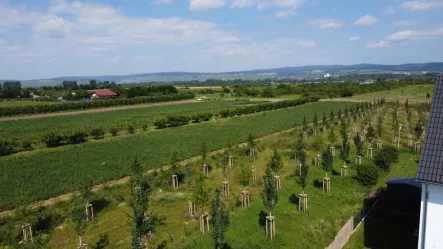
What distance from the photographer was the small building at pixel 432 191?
37.6ft

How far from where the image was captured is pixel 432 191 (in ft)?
38.2

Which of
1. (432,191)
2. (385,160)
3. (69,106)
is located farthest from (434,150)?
(69,106)

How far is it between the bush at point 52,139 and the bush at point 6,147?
343 centimetres

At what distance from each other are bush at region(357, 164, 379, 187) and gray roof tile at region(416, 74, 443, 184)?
36.8 ft

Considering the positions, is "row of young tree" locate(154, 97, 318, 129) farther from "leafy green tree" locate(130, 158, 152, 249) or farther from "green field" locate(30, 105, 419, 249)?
"leafy green tree" locate(130, 158, 152, 249)

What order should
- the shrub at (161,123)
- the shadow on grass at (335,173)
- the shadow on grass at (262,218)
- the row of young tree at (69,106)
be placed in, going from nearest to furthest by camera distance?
the shadow on grass at (262,218) < the shadow on grass at (335,173) < the shrub at (161,123) < the row of young tree at (69,106)

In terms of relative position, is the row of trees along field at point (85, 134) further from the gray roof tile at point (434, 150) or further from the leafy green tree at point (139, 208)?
the gray roof tile at point (434, 150)

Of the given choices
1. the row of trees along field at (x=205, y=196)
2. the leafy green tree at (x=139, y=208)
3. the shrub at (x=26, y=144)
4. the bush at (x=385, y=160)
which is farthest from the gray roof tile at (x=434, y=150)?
the shrub at (x=26, y=144)

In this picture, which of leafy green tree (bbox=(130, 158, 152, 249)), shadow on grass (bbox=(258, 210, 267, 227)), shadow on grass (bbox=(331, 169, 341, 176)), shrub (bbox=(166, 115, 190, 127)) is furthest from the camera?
shrub (bbox=(166, 115, 190, 127))

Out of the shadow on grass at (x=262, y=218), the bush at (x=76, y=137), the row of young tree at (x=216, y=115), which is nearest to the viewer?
the shadow on grass at (x=262, y=218)

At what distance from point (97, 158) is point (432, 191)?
28230 millimetres

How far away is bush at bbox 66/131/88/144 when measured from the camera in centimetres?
3890

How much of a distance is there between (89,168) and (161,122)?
24.7 metres

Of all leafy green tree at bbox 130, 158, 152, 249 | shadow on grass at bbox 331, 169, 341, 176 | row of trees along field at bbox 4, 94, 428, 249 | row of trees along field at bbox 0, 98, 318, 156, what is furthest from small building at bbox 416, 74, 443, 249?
row of trees along field at bbox 0, 98, 318, 156
